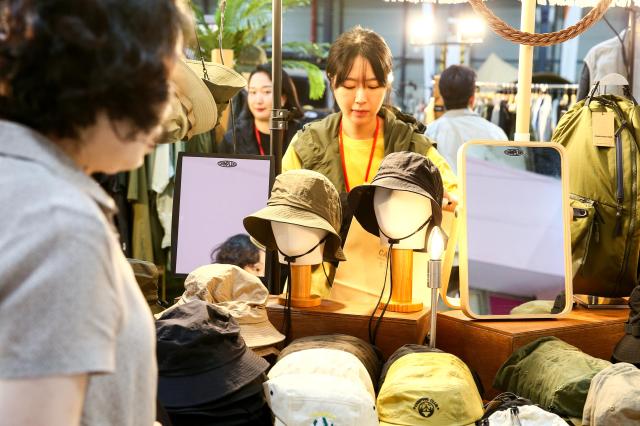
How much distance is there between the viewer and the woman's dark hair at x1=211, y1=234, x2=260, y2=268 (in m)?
3.21

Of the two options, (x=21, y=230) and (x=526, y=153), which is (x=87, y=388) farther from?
(x=526, y=153)

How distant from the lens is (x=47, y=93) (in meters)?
0.89

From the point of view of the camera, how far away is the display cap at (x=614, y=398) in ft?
6.48

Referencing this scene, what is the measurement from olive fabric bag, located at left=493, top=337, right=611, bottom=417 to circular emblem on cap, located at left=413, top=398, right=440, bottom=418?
0.39 m

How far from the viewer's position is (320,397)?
1930mm

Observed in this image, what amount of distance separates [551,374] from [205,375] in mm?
976

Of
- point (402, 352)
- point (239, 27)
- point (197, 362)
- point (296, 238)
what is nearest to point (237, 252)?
point (296, 238)

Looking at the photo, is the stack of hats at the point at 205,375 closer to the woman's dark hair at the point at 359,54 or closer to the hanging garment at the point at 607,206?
the woman's dark hair at the point at 359,54

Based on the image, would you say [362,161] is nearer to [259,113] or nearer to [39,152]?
[259,113]

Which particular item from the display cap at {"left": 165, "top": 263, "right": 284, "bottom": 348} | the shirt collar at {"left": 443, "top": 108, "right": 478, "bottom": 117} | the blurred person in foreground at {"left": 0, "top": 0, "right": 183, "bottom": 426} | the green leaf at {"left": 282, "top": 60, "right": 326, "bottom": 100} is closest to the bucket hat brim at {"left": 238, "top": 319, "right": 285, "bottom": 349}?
the display cap at {"left": 165, "top": 263, "right": 284, "bottom": 348}

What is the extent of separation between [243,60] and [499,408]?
4.41m

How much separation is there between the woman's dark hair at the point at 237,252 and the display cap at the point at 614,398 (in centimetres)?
149

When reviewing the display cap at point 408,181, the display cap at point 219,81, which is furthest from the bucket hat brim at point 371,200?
the display cap at point 219,81

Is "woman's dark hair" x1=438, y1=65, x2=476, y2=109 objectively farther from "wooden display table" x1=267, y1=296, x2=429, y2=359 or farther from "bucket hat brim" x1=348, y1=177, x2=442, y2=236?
"wooden display table" x1=267, y1=296, x2=429, y2=359
